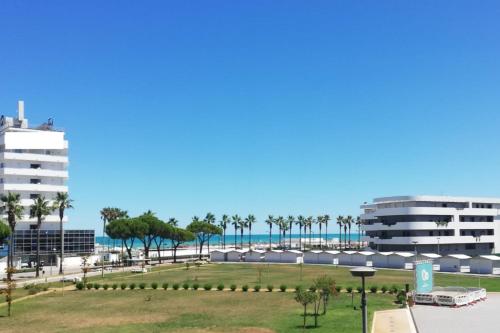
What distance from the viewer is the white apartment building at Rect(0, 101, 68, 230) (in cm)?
11344

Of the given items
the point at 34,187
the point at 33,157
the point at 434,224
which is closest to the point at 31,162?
the point at 33,157

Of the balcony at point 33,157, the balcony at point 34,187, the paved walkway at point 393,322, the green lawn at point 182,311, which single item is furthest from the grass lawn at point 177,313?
the balcony at point 33,157

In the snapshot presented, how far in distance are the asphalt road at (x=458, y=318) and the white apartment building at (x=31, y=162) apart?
89.1 metres

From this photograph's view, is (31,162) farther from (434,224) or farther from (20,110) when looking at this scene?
(434,224)

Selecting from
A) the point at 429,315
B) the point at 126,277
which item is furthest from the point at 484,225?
the point at 429,315

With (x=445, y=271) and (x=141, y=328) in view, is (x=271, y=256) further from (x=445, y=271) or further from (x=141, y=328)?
(x=141, y=328)

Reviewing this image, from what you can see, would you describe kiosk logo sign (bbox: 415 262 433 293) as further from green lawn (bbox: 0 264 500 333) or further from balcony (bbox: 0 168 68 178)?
balcony (bbox: 0 168 68 178)

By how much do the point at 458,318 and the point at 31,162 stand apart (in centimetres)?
9857

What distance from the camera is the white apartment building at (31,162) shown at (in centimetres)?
11344

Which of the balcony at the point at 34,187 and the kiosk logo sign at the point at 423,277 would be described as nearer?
the kiosk logo sign at the point at 423,277

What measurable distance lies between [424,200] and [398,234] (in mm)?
9828

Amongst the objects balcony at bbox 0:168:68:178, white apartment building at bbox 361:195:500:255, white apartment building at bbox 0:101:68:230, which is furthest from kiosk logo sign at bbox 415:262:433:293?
balcony at bbox 0:168:68:178

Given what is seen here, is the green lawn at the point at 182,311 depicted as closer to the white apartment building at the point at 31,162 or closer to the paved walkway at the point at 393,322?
the paved walkway at the point at 393,322

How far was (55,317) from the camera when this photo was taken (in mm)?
46625
